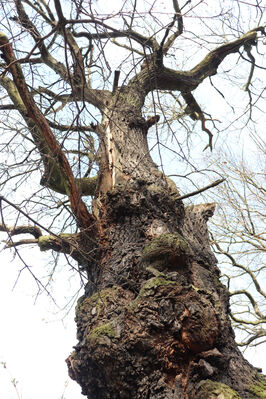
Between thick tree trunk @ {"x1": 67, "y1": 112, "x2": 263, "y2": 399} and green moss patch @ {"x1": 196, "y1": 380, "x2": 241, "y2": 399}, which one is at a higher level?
thick tree trunk @ {"x1": 67, "y1": 112, "x2": 263, "y2": 399}

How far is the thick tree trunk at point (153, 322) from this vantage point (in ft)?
5.70

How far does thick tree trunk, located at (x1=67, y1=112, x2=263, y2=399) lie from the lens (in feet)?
5.70

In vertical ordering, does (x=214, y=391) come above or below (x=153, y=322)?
below

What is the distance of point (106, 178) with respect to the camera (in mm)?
3092

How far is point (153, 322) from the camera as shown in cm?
180

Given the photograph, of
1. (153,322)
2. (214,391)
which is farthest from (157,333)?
(214,391)

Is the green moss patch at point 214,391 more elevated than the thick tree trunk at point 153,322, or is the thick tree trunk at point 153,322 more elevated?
the thick tree trunk at point 153,322

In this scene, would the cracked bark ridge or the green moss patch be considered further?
the cracked bark ridge

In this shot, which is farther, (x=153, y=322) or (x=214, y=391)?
(x=153, y=322)

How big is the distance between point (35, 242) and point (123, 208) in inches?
38.7

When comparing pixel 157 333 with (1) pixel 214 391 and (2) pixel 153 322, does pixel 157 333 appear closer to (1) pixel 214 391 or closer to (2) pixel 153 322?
(2) pixel 153 322

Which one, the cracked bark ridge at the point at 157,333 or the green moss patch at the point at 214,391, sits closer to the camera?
the green moss patch at the point at 214,391

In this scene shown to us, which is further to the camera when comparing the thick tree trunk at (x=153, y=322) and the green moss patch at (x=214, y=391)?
the thick tree trunk at (x=153, y=322)

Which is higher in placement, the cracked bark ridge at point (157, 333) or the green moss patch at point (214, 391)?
the cracked bark ridge at point (157, 333)
